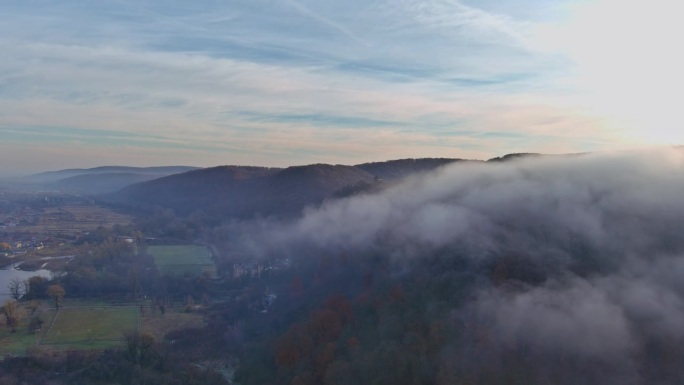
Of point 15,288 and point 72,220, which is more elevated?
point 72,220

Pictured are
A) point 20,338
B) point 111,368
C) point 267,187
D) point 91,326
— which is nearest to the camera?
point 111,368

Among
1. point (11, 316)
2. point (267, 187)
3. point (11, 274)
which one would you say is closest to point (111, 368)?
point (11, 316)

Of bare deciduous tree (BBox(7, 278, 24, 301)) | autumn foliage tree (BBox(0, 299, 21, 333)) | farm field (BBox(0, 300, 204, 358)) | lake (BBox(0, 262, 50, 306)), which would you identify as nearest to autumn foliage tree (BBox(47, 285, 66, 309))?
farm field (BBox(0, 300, 204, 358))

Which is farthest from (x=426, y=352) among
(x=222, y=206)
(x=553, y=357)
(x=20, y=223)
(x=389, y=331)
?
(x=20, y=223)

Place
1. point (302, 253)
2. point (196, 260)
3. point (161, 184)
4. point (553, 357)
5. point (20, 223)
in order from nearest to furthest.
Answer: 1. point (553, 357)
2. point (302, 253)
3. point (196, 260)
4. point (20, 223)
5. point (161, 184)

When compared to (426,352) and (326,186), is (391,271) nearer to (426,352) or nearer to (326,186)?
(426,352)

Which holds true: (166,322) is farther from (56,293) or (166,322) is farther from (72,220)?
(72,220)
